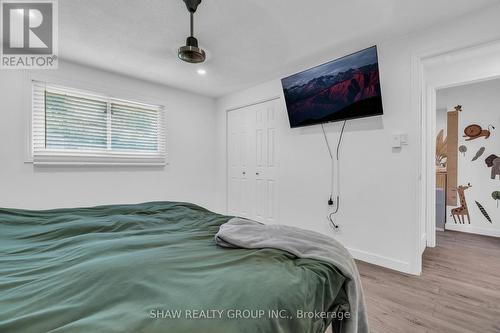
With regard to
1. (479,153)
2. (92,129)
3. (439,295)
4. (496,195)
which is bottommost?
(439,295)

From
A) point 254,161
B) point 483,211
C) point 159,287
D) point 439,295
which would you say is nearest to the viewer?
point 159,287

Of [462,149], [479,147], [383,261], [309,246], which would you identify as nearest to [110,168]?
[309,246]

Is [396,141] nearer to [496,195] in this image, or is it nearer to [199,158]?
[496,195]

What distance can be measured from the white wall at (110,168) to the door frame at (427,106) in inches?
121

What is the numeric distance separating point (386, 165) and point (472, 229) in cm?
266

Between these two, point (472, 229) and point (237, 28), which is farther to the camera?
point (472, 229)

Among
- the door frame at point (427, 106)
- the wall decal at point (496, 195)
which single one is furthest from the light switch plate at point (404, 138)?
the wall decal at point (496, 195)

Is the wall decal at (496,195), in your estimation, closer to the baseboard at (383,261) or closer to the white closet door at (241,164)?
the baseboard at (383,261)

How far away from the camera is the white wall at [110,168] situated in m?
2.41

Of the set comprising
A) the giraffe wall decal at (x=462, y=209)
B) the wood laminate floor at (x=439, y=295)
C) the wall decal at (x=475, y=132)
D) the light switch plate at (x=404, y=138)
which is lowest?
the wood laminate floor at (x=439, y=295)

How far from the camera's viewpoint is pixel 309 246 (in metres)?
1.07

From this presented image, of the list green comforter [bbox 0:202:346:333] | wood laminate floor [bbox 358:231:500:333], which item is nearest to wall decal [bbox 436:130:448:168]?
wood laminate floor [bbox 358:231:500:333]

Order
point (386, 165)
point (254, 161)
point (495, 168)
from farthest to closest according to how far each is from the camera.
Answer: point (254, 161), point (495, 168), point (386, 165)

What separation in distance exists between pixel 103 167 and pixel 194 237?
93.4 inches
